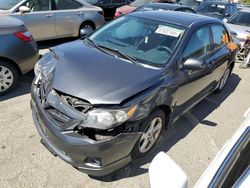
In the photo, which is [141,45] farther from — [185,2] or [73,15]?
[185,2]

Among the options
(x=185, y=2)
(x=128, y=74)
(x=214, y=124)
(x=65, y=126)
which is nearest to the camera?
(x=65, y=126)

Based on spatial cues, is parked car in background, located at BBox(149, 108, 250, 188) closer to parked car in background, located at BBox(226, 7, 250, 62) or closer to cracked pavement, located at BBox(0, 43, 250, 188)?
cracked pavement, located at BBox(0, 43, 250, 188)

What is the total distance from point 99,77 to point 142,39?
110 cm

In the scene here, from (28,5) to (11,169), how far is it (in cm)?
470

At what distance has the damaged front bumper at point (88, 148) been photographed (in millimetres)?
2527

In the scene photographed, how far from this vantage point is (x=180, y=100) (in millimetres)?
3604

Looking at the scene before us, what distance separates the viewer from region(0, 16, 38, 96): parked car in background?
4312 millimetres

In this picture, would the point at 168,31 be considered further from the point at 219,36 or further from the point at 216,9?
the point at 216,9

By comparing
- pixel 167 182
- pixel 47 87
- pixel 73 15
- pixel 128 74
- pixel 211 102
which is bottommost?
pixel 211 102

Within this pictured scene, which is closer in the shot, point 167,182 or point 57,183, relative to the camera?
point 167,182

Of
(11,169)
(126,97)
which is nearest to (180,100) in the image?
(126,97)

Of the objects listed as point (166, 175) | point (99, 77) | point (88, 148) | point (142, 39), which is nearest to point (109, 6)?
point (142, 39)

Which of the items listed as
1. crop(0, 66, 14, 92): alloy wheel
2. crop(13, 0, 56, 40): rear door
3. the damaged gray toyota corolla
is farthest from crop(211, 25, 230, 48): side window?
crop(13, 0, 56, 40): rear door

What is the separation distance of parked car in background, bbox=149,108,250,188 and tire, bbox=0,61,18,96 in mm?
3569
